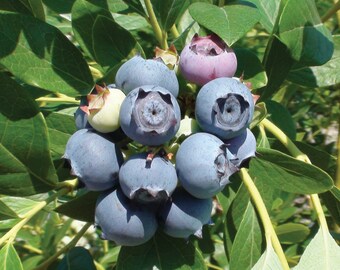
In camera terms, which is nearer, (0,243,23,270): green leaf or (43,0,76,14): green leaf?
(0,243,23,270): green leaf

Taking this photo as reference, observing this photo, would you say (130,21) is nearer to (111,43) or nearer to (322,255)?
(111,43)

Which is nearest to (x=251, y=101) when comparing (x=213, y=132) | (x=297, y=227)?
(x=213, y=132)

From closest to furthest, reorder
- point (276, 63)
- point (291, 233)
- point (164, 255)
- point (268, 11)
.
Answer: point (164, 255)
point (276, 63)
point (268, 11)
point (291, 233)

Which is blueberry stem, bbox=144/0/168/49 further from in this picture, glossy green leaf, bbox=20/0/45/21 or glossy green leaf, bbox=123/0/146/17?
glossy green leaf, bbox=20/0/45/21

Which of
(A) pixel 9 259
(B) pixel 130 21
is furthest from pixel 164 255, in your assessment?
(B) pixel 130 21

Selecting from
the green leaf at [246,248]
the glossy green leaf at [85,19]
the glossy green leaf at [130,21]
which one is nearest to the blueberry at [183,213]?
the green leaf at [246,248]

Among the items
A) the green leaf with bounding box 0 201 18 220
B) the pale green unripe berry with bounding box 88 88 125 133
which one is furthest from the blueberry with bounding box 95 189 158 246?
the green leaf with bounding box 0 201 18 220

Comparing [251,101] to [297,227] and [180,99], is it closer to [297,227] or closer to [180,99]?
[180,99]
